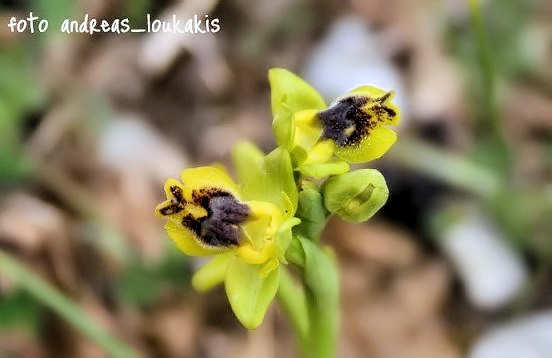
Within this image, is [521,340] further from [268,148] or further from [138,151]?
[138,151]

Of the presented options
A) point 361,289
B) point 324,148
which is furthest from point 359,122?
point 361,289

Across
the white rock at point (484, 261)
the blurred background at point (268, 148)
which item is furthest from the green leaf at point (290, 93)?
the white rock at point (484, 261)

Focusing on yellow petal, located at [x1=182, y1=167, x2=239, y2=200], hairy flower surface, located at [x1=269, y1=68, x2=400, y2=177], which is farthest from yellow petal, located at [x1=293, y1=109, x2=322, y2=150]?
yellow petal, located at [x1=182, y1=167, x2=239, y2=200]

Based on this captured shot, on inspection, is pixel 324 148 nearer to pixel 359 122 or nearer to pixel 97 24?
pixel 359 122

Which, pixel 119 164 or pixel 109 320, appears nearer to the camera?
pixel 109 320

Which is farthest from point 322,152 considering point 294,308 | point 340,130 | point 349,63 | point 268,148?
point 349,63

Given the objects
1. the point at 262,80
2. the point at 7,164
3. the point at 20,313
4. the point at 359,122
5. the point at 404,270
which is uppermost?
the point at 262,80

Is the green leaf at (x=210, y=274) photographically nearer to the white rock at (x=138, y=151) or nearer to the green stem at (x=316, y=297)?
the green stem at (x=316, y=297)
